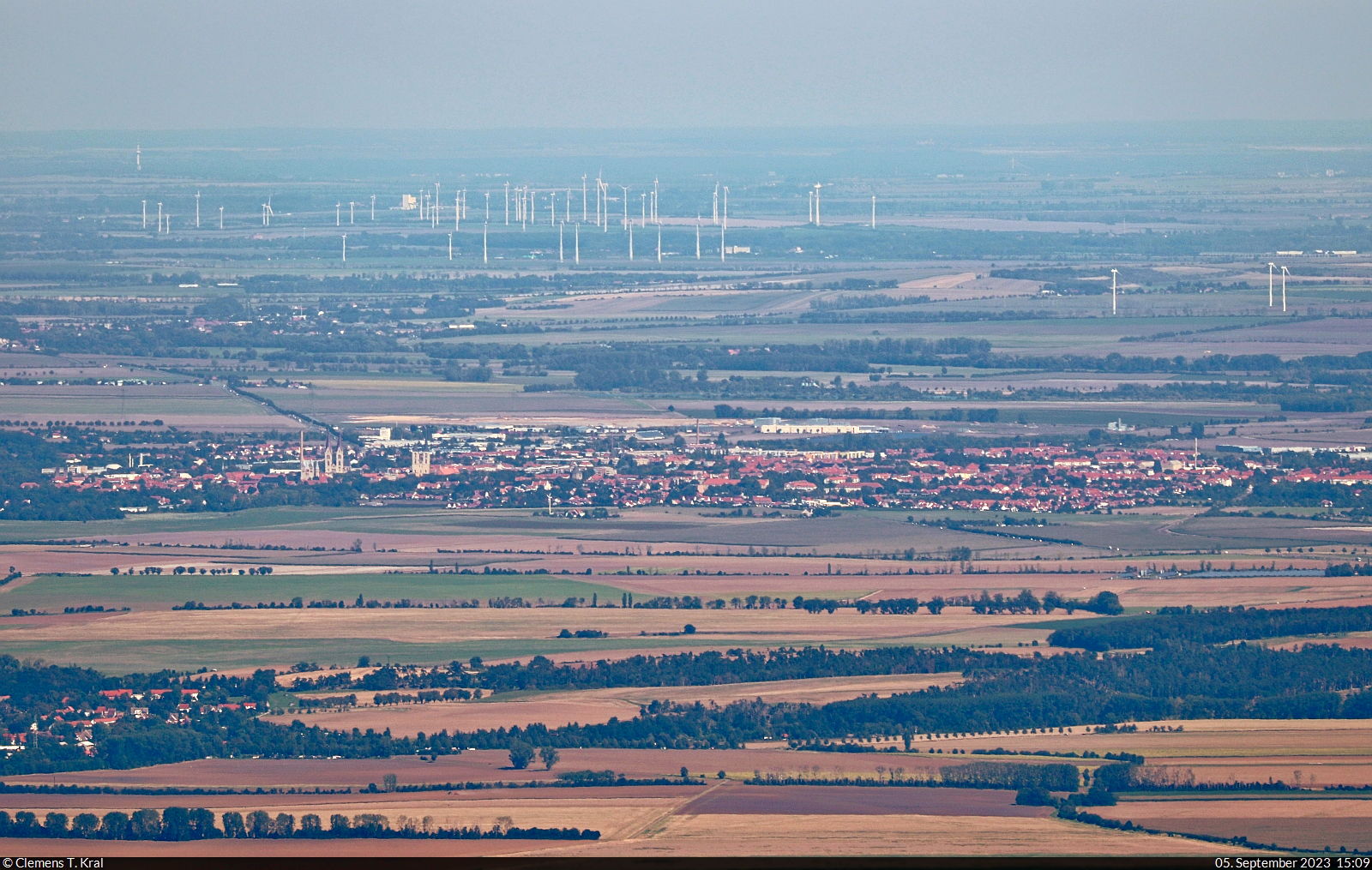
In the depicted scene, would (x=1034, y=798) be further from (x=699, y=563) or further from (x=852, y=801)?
(x=699, y=563)

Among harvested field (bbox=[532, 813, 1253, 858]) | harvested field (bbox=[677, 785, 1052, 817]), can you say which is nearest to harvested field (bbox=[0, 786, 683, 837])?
harvested field (bbox=[677, 785, 1052, 817])

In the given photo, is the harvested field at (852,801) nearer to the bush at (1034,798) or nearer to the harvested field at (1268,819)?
the bush at (1034,798)

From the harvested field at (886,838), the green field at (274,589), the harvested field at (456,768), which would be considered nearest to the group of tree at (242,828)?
the harvested field at (886,838)

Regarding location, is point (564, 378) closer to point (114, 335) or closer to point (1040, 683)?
point (114, 335)

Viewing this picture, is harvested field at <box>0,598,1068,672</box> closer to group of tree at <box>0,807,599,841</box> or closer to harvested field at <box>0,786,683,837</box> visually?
harvested field at <box>0,786,683,837</box>

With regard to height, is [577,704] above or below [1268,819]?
below

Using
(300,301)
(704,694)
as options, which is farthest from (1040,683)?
(300,301)

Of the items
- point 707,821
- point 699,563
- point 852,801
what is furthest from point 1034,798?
point 699,563
